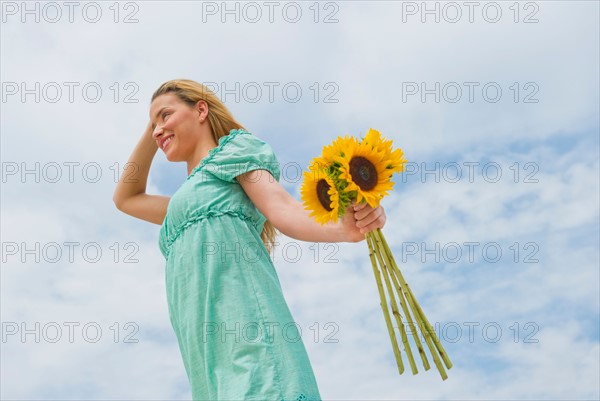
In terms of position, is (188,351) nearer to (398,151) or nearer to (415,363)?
(415,363)

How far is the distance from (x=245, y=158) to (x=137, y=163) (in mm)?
973

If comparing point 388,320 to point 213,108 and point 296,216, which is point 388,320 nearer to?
point 296,216

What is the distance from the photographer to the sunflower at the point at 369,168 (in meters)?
2.27

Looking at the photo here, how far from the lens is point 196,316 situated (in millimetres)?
2629

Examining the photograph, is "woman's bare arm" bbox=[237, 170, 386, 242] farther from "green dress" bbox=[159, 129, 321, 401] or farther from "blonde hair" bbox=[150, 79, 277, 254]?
"blonde hair" bbox=[150, 79, 277, 254]

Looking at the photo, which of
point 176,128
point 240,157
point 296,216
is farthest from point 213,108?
point 296,216

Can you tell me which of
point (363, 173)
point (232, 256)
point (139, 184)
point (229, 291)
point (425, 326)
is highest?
point (139, 184)

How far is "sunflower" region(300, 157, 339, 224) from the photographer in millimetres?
2291

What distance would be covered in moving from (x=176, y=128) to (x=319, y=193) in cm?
90

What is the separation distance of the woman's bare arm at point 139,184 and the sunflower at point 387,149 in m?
1.41

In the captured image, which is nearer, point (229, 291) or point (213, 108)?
point (229, 291)

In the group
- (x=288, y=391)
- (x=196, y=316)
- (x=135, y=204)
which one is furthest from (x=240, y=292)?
(x=135, y=204)

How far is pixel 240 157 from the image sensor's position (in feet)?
9.02

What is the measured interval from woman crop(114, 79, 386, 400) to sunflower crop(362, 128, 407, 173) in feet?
0.47
